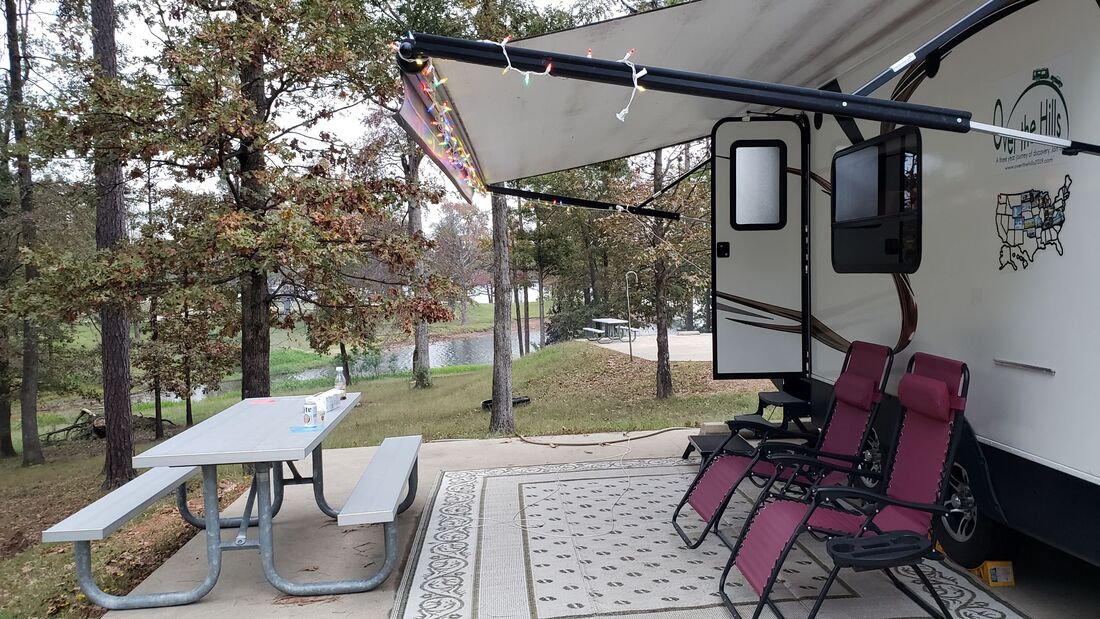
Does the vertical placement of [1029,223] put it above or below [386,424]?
above

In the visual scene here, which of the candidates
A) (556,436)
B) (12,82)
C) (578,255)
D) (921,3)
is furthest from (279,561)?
(578,255)

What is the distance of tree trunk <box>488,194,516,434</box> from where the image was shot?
8.39 meters

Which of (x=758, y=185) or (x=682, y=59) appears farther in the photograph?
(x=758, y=185)

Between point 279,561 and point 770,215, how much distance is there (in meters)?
3.82

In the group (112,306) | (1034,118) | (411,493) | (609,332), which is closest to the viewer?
(1034,118)

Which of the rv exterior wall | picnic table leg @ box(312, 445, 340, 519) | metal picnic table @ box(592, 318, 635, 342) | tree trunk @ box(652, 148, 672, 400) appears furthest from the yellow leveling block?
metal picnic table @ box(592, 318, 635, 342)

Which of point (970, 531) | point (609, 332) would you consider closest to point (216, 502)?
point (970, 531)

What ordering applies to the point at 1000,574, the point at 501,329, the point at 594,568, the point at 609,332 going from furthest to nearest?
the point at 609,332 → the point at 501,329 → the point at 594,568 → the point at 1000,574

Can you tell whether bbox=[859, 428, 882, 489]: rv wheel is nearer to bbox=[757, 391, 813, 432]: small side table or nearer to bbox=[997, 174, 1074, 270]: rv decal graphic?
bbox=[757, 391, 813, 432]: small side table

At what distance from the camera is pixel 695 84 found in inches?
86.3

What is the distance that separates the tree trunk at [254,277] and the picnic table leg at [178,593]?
329 centimetres

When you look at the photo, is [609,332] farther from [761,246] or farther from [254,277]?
[761,246]

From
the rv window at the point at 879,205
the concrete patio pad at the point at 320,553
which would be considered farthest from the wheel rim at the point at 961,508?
the concrete patio pad at the point at 320,553

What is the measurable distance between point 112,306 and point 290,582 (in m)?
4.31
